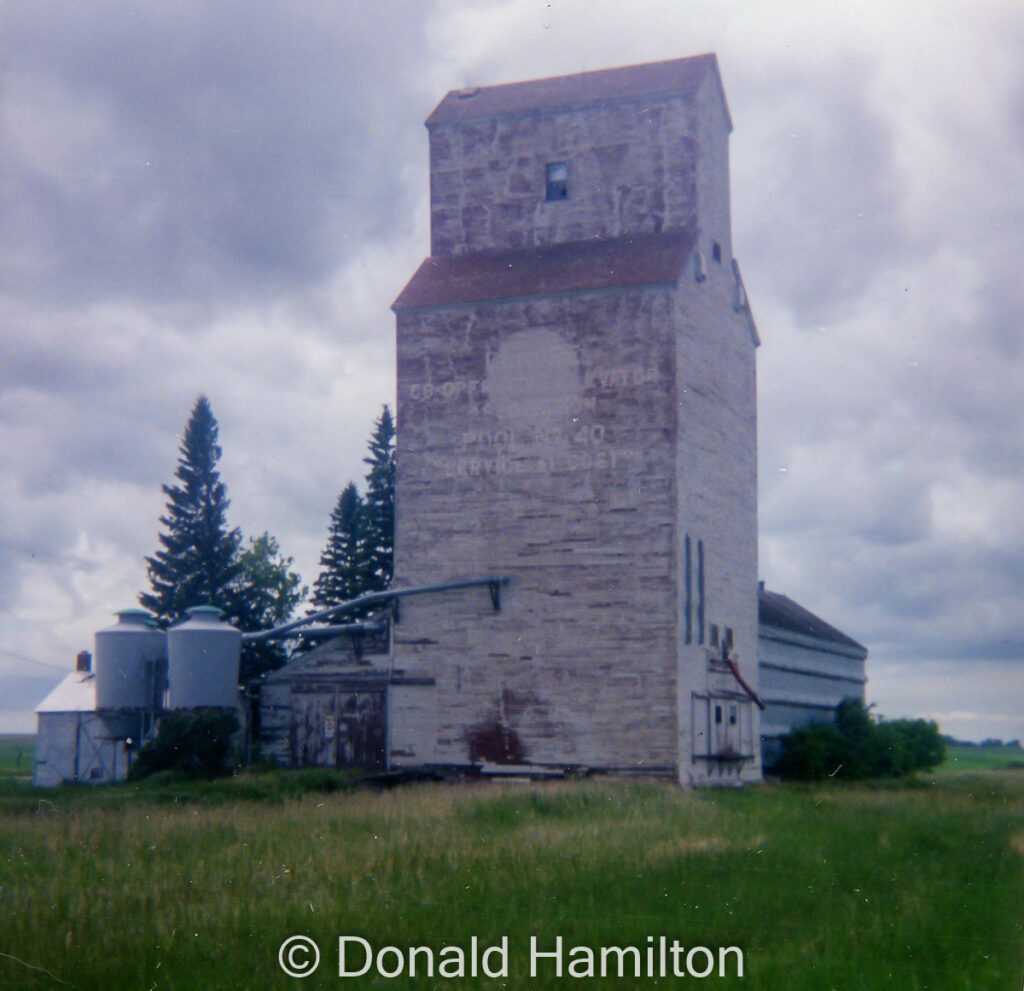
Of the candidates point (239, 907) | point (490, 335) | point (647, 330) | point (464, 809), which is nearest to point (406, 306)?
point (490, 335)

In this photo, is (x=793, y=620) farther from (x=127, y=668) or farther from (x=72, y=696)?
(x=72, y=696)

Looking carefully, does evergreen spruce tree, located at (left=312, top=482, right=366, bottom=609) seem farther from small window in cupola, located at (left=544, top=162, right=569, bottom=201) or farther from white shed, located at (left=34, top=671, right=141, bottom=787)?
small window in cupola, located at (left=544, top=162, right=569, bottom=201)

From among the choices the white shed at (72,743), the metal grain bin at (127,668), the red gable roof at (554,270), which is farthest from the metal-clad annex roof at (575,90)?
the white shed at (72,743)

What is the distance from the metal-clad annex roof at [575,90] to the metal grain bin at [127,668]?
1538cm

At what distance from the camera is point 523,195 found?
30.9 metres

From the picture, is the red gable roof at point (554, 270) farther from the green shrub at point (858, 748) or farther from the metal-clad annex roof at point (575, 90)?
the green shrub at point (858, 748)

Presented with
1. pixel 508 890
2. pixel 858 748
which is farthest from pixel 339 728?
pixel 508 890

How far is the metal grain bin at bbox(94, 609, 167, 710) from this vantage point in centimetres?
2869

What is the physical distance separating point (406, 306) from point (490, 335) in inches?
98.0

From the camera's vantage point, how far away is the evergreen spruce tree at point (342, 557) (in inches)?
1986

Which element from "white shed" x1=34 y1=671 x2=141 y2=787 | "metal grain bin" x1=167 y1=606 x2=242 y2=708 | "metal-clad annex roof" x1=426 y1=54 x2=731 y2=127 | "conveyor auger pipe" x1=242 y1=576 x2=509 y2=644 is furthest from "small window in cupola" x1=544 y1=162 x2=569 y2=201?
"white shed" x1=34 y1=671 x2=141 y2=787

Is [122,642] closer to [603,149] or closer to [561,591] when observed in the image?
[561,591]

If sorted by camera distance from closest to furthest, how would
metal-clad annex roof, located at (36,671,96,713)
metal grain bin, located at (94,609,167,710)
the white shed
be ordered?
metal grain bin, located at (94,609,167,710) < the white shed < metal-clad annex roof, located at (36,671,96,713)

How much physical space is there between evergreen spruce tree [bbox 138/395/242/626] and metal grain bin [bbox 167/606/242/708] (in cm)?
1320
